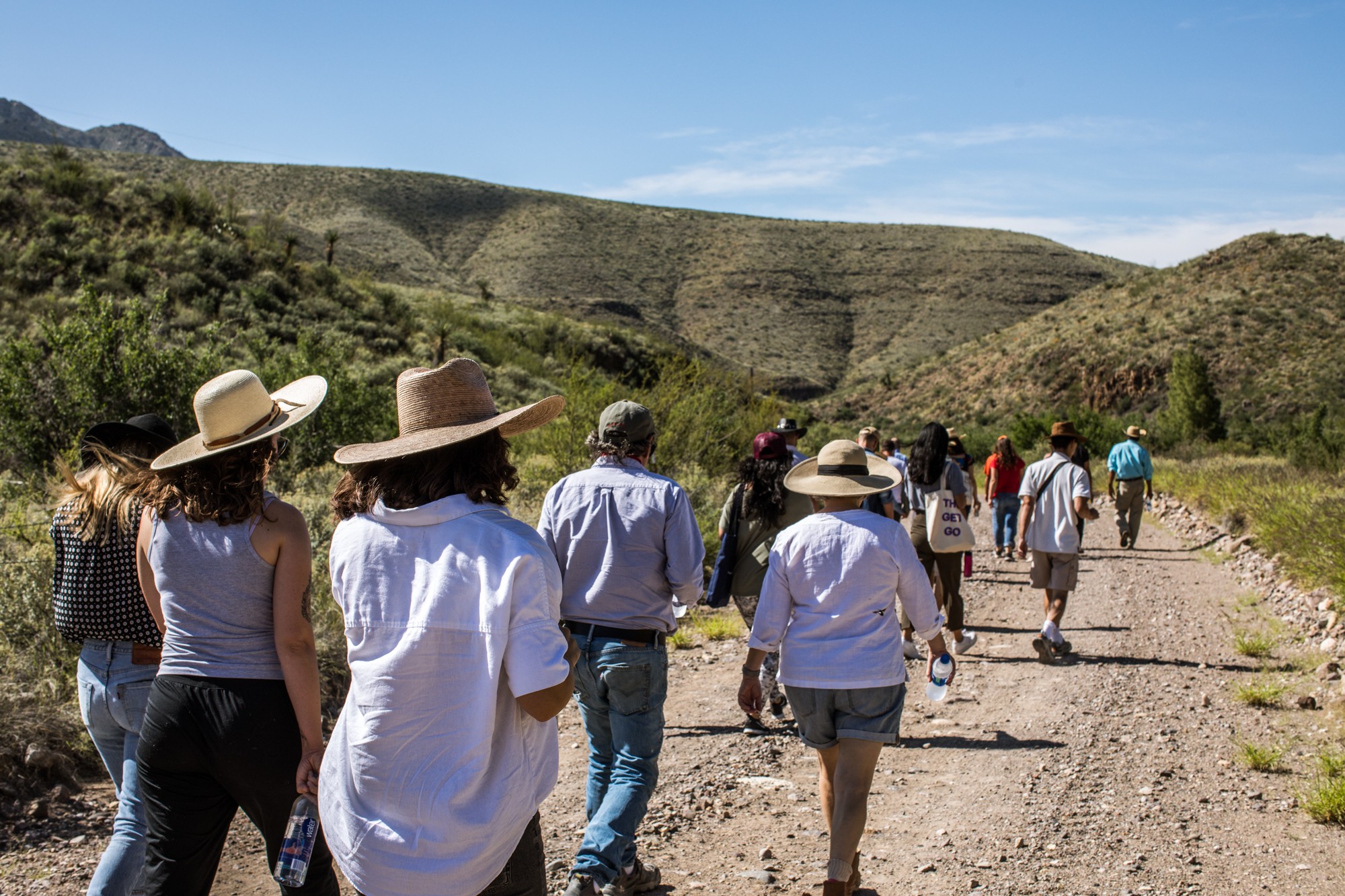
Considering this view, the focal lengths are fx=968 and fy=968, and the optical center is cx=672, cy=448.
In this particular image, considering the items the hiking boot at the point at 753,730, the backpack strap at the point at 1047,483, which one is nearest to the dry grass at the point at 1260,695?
the backpack strap at the point at 1047,483

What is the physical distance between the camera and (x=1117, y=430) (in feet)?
112

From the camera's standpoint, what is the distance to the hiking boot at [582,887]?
349 centimetres

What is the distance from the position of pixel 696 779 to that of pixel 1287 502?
10841 millimetres

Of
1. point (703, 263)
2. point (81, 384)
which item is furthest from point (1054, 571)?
point (703, 263)

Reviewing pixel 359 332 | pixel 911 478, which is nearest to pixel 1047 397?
pixel 359 332

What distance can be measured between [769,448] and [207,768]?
3586 mm

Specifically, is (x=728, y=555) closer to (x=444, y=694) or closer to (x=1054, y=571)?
(x=444, y=694)

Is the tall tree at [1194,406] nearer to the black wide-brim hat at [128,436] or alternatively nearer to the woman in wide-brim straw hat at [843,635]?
the woman in wide-brim straw hat at [843,635]

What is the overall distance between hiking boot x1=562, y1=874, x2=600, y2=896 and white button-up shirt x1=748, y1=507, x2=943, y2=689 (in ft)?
3.31

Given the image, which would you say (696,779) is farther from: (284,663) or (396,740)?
(396,740)

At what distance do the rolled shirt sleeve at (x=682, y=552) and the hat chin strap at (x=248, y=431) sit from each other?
152 centimetres

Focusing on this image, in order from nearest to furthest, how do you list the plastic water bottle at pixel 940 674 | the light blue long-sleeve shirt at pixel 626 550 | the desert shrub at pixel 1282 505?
the light blue long-sleeve shirt at pixel 626 550
the plastic water bottle at pixel 940 674
the desert shrub at pixel 1282 505

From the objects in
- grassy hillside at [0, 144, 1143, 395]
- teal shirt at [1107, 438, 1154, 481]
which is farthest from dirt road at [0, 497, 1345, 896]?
grassy hillside at [0, 144, 1143, 395]

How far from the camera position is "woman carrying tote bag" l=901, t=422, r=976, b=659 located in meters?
7.84
